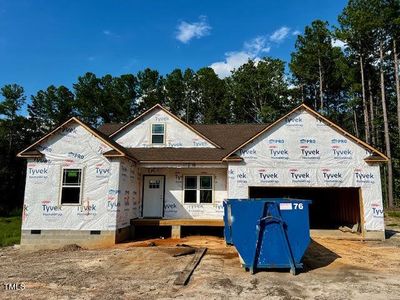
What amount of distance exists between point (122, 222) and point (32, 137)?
39818mm

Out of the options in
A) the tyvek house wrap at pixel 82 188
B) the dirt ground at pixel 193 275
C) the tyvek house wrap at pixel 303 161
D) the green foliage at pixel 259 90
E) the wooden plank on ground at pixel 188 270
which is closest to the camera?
the dirt ground at pixel 193 275

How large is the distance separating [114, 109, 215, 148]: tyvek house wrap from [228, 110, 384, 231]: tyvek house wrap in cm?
336

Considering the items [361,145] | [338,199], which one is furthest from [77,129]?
[338,199]

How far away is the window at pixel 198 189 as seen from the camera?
624 inches

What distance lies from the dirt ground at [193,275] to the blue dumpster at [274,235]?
36cm

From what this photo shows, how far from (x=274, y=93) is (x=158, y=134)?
3008 centimetres

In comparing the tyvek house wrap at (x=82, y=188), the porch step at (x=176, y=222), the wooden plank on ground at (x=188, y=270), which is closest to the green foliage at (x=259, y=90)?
the porch step at (x=176, y=222)

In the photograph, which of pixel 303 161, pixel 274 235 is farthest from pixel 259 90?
pixel 274 235

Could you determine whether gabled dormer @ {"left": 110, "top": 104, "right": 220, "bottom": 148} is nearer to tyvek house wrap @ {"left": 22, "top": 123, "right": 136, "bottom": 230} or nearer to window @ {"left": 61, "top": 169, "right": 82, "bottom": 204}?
tyvek house wrap @ {"left": 22, "top": 123, "right": 136, "bottom": 230}

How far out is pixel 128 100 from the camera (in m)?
50.1

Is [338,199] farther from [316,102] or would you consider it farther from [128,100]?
[128,100]

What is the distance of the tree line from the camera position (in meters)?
33.1

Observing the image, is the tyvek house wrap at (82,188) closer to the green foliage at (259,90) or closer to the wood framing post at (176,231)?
the wood framing post at (176,231)

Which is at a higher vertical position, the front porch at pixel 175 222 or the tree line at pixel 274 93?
the tree line at pixel 274 93
